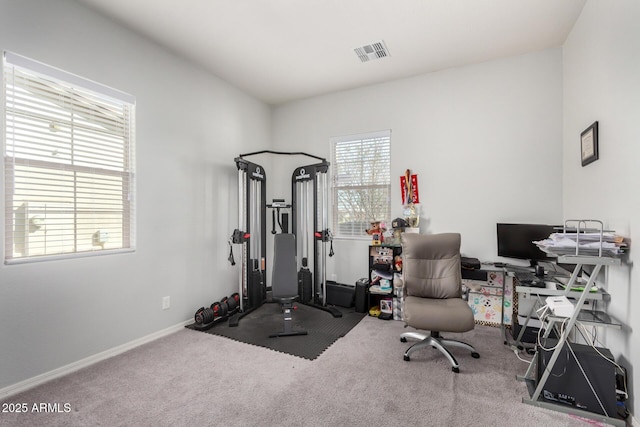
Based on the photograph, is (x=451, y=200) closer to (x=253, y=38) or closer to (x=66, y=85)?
(x=253, y=38)

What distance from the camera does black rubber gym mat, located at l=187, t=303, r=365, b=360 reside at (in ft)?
Answer: 8.81

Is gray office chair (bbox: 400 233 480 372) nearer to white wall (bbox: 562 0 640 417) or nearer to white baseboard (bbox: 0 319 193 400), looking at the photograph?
white wall (bbox: 562 0 640 417)

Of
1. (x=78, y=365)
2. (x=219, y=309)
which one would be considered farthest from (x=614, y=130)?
(x=78, y=365)

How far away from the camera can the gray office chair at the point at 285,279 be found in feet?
9.73

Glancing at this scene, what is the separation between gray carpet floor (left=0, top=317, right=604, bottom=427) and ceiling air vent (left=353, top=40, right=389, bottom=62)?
2892 millimetres

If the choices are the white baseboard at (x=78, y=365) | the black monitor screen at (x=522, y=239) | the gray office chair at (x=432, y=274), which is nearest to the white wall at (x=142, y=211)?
the white baseboard at (x=78, y=365)

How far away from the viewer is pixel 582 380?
178cm

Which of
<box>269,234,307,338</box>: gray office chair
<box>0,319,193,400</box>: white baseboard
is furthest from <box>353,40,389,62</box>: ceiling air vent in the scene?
<box>0,319,193,400</box>: white baseboard

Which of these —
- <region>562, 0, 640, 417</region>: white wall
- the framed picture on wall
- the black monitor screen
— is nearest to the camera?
<region>562, 0, 640, 417</region>: white wall

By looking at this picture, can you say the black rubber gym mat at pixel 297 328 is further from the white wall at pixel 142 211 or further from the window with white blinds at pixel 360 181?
the window with white blinds at pixel 360 181

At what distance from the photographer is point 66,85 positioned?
2.30 m

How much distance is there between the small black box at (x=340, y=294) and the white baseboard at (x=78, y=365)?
5.90ft

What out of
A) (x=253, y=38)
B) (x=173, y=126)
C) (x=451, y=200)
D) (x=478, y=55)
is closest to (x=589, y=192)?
(x=451, y=200)

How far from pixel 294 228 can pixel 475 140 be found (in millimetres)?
2436
